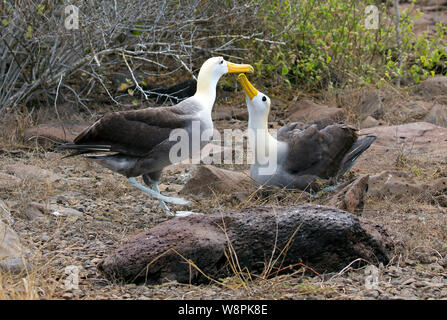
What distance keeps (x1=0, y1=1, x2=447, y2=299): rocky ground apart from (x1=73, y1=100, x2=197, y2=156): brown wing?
1.45 feet

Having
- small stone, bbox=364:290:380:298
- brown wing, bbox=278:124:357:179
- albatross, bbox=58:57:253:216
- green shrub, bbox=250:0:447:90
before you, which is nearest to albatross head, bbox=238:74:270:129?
brown wing, bbox=278:124:357:179

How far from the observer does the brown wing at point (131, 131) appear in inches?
174

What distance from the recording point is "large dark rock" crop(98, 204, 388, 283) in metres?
3.01

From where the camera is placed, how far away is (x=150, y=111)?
450cm

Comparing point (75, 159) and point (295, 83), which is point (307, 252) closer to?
point (75, 159)

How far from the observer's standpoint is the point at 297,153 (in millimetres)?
4656

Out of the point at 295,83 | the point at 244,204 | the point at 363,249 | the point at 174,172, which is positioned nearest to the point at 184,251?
the point at 363,249

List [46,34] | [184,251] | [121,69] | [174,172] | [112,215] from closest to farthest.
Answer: [184,251], [112,215], [174,172], [46,34], [121,69]

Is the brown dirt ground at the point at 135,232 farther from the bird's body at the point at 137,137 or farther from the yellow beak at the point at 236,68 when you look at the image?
the yellow beak at the point at 236,68

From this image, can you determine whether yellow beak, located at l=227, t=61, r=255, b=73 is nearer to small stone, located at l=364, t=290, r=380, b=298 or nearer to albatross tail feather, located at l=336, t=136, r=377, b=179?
albatross tail feather, located at l=336, t=136, r=377, b=179

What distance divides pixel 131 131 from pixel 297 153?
122cm

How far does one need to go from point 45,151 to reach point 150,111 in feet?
6.28

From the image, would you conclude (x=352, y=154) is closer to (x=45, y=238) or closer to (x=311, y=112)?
(x=311, y=112)

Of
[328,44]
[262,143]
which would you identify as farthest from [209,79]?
[328,44]
